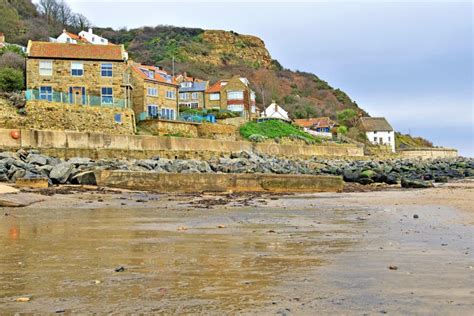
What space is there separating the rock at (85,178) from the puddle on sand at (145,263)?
7754 mm

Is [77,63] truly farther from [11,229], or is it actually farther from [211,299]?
[211,299]

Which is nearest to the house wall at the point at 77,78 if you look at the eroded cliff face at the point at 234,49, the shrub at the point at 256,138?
the shrub at the point at 256,138

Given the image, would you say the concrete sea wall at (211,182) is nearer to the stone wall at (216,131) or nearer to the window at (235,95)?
the stone wall at (216,131)

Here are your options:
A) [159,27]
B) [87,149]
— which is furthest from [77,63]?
[159,27]

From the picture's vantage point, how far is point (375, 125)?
8206 cm

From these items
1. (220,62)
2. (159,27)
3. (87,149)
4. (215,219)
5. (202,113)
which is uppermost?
(159,27)

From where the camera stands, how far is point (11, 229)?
26.0 ft

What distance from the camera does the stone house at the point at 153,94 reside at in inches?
1777

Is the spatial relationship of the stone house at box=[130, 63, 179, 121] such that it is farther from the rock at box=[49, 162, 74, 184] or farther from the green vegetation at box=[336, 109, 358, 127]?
the green vegetation at box=[336, 109, 358, 127]

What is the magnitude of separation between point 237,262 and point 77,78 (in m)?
34.3

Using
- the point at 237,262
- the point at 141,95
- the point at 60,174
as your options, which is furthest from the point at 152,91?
the point at 237,262

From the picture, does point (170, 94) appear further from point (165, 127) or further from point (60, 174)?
point (60, 174)

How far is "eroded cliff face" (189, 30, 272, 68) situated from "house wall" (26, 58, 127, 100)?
77956mm

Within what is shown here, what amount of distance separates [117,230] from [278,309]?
490cm
